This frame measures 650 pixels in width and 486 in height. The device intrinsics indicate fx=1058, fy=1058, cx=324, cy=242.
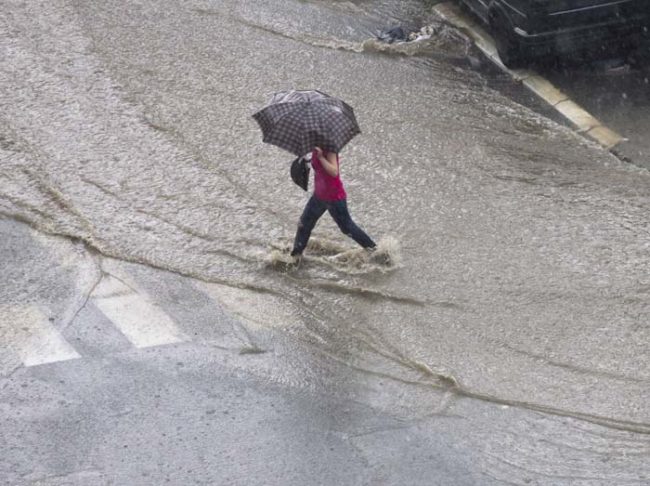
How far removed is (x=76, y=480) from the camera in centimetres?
616

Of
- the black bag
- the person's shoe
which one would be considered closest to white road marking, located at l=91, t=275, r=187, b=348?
the person's shoe

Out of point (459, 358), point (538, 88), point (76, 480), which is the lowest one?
point (76, 480)

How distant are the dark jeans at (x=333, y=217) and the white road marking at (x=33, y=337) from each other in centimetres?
195

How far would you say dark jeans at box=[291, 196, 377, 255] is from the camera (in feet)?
26.0

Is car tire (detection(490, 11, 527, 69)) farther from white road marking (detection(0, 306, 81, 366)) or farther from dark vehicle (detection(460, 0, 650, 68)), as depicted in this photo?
white road marking (detection(0, 306, 81, 366))

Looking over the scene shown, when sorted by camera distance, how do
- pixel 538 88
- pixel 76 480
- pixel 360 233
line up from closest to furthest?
pixel 76 480, pixel 360 233, pixel 538 88

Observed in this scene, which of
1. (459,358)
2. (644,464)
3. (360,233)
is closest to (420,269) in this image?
(360,233)

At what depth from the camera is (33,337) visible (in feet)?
23.9

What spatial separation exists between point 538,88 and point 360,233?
3761 mm

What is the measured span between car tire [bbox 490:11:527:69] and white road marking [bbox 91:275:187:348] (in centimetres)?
503

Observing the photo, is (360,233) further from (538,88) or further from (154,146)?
(538,88)

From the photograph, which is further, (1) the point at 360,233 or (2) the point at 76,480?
(1) the point at 360,233

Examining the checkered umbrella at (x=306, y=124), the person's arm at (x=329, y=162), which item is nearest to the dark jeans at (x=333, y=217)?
the person's arm at (x=329, y=162)

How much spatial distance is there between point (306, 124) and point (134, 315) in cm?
184
